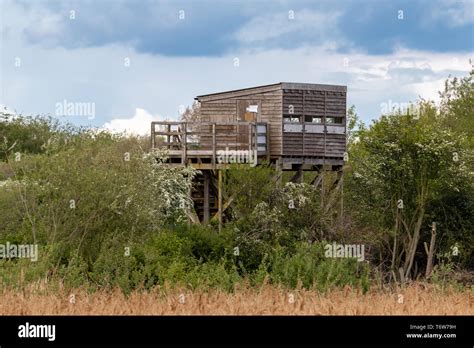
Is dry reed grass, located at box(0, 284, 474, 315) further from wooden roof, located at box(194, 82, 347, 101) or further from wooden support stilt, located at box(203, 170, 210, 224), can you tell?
wooden roof, located at box(194, 82, 347, 101)

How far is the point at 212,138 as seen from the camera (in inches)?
1483

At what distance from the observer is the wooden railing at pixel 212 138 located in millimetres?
36156

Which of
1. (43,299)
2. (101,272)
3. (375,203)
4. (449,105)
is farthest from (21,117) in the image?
(43,299)

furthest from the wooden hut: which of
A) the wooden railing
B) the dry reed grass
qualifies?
the dry reed grass

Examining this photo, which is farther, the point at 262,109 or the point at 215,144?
the point at 262,109

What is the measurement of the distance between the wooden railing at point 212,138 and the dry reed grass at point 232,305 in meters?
24.5

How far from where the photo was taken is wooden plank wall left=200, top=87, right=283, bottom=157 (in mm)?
37844

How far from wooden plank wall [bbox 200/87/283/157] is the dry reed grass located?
87.0 ft

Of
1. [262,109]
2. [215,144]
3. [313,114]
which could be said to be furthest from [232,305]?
[313,114]

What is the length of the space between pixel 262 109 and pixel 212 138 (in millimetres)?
2558

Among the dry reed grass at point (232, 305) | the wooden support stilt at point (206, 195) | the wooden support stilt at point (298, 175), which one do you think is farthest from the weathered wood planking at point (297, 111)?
the dry reed grass at point (232, 305)

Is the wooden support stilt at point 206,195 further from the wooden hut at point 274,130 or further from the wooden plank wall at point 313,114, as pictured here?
the wooden plank wall at point 313,114

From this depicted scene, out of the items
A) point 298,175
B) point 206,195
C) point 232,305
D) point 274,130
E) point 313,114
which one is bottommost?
point 232,305

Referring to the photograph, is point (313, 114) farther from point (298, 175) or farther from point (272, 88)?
point (298, 175)
